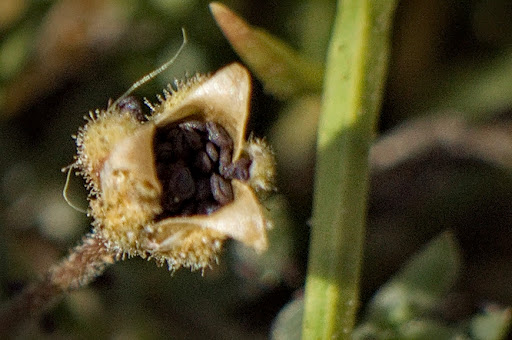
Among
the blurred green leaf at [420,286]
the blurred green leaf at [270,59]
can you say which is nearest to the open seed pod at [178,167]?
the blurred green leaf at [270,59]

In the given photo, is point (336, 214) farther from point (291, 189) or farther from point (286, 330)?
point (291, 189)

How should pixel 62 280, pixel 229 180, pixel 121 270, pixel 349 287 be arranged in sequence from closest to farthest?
1. pixel 229 180
2. pixel 349 287
3. pixel 62 280
4. pixel 121 270

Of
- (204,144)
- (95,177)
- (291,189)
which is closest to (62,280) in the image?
(95,177)

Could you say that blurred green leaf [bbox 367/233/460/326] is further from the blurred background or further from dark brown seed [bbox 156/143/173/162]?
dark brown seed [bbox 156/143/173/162]

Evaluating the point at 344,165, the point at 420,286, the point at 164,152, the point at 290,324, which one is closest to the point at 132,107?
the point at 164,152

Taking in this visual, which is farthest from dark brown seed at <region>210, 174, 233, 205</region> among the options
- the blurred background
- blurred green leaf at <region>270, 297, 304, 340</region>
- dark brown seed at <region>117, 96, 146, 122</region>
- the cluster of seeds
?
the blurred background

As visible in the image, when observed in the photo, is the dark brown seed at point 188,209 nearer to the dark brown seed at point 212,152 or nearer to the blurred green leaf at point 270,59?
the dark brown seed at point 212,152
